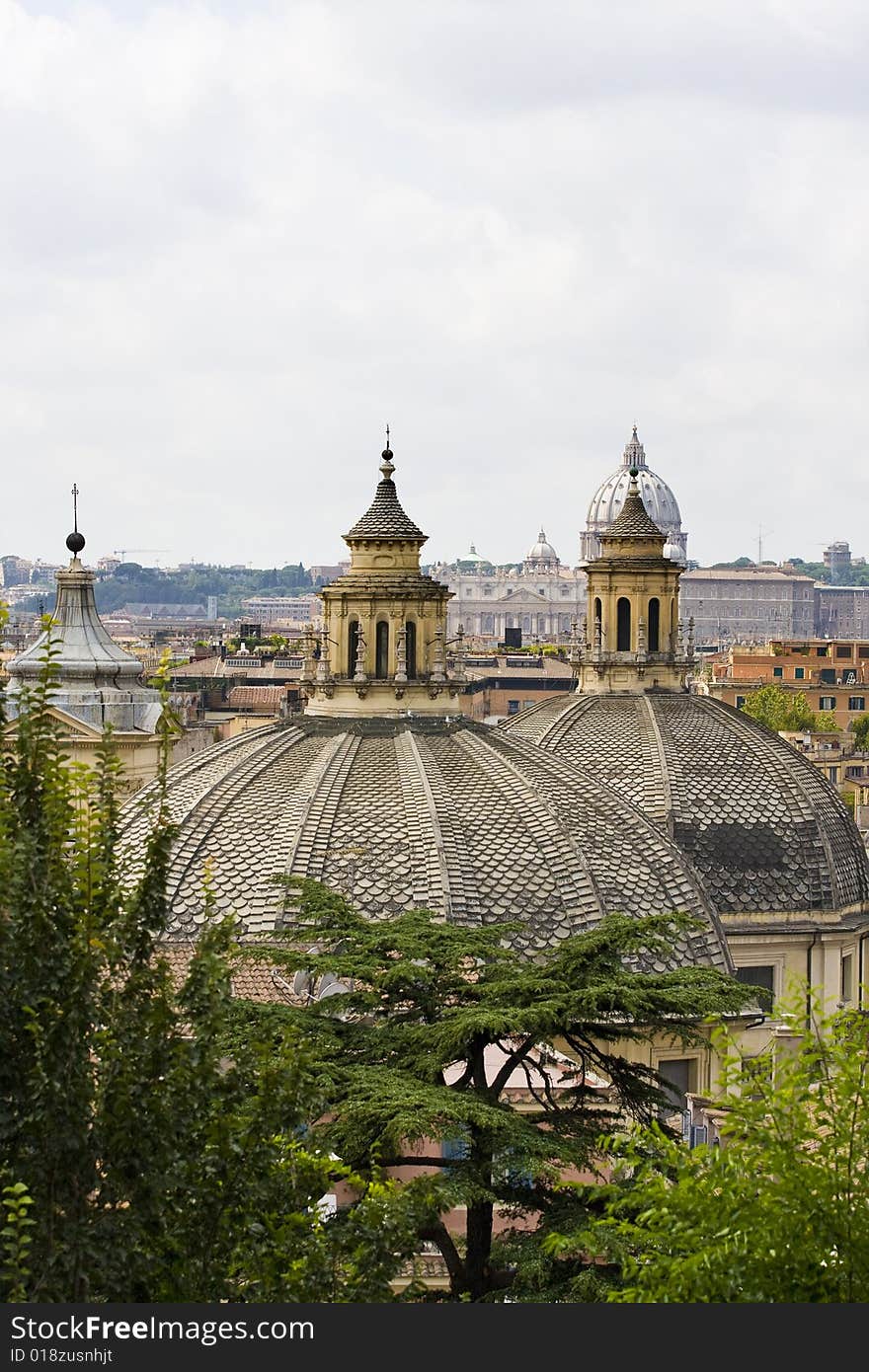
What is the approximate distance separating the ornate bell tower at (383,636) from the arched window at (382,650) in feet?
0.05

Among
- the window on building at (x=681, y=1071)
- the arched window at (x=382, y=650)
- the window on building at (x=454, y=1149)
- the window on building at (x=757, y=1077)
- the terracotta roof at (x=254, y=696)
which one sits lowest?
the window on building at (x=681, y=1071)

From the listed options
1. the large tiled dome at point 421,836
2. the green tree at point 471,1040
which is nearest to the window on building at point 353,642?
the large tiled dome at point 421,836

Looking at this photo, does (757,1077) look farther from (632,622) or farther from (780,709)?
(780,709)

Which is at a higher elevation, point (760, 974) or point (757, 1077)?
point (757, 1077)

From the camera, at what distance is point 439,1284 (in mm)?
→ 26688

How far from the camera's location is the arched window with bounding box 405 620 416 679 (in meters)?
42.3

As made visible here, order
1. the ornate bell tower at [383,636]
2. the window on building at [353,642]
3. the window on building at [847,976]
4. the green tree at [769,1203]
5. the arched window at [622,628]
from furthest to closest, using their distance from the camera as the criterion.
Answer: the arched window at [622,628]
the window on building at [847,976]
the window on building at [353,642]
the ornate bell tower at [383,636]
the green tree at [769,1203]

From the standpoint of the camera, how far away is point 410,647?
4253cm

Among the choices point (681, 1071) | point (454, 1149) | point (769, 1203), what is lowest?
point (681, 1071)

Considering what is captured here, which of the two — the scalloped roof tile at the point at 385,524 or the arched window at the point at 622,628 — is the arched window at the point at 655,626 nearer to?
the arched window at the point at 622,628

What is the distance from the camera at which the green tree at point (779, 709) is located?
10488 centimetres

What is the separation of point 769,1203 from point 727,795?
100 feet

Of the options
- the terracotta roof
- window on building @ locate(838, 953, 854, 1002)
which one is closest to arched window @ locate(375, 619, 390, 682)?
window on building @ locate(838, 953, 854, 1002)

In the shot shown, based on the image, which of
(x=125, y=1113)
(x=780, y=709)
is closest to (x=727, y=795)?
(x=125, y=1113)
